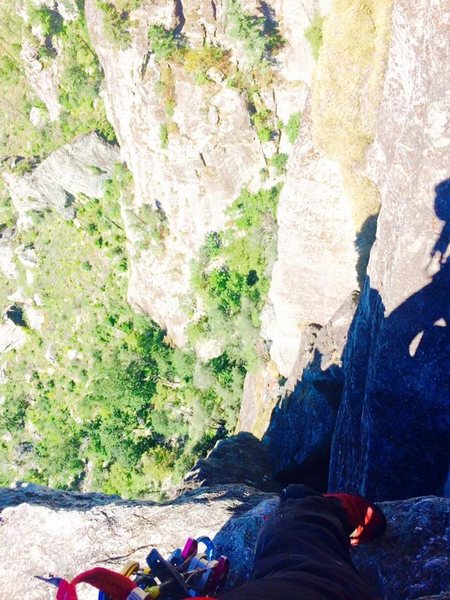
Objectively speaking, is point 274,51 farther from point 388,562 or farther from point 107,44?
point 388,562

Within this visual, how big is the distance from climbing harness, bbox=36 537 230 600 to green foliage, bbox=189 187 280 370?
38.2ft

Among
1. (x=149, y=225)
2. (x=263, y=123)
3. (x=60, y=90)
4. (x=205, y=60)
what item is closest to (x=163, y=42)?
(x=205, y=60)

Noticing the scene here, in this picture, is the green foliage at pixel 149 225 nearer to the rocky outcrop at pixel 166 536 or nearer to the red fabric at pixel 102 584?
the rocky outcrop at pixel 166 536

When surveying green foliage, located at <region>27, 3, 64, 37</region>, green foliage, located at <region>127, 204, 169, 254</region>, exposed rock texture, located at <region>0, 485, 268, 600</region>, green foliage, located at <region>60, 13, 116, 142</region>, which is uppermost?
green foliage, located at <region>27, 3, 64, 37</region>

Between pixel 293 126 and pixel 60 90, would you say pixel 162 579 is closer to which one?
pixel 293 126

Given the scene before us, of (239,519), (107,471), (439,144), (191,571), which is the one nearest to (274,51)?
(439,144)

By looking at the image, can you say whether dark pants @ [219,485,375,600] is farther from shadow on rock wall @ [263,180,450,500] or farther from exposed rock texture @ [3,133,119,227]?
exposed rock texture @ [3,133,119,227]

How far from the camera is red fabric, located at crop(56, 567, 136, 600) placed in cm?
248

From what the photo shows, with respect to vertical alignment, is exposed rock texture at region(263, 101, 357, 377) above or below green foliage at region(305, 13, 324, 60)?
below

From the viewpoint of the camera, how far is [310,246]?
12.4 metres

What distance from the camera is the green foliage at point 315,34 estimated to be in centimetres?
1141

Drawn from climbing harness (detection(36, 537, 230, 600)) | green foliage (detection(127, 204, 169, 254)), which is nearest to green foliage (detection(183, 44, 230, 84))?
green foliage (detection(127, 204, 169, 254))

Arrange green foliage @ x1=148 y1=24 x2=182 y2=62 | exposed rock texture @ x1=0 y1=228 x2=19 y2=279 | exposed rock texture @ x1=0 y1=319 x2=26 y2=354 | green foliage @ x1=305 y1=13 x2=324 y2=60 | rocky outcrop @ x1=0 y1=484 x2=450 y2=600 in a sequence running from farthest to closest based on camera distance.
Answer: exposed rock texture @ x1=0 y1=319 x2=26 y2=354 → exposed rock texture @ x1=0 y1=228 x2=19 y2=279 → green foliage @ x1=148 y1=24 x2=182 y2=62 → green foliage @ x1=305 y1=13 x2=324 y2=60 → rocky outcrop @ x1=0 y1=484 x2=450 y2=600

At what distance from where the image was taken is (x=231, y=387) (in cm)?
1853
